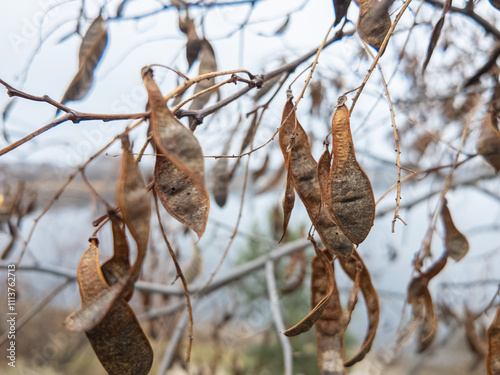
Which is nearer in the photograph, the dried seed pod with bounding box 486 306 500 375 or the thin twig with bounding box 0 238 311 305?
the dried seed pod with bounding box 486 306 500 375

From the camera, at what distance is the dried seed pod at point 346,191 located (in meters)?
0.43

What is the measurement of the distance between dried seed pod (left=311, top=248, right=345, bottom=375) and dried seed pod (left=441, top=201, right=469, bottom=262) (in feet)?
0.71

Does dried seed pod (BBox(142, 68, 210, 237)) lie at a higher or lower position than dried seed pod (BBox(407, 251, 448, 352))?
higher

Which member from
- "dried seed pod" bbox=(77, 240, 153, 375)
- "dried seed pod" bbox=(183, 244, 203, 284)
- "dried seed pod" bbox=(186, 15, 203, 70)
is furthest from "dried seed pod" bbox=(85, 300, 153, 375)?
"dried seed pod" bbox=(183, 244, 203, 284)

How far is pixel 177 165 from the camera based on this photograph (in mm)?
368

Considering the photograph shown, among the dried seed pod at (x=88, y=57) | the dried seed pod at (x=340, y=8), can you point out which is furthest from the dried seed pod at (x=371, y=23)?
the dried seed pod at (x=88, y=57)

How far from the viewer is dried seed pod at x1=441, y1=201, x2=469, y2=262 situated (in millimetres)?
688

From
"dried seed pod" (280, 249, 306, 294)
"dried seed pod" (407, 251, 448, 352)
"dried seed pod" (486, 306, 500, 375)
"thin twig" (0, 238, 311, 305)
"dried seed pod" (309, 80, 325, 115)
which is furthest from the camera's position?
"dried seed pod" (280, 249, 306, 294)

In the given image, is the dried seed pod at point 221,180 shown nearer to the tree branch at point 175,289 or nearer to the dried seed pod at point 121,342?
the tree branch at point 175,289

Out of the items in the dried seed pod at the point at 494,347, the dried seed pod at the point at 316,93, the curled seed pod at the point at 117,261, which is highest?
the dried seed pod at the point at 316,93

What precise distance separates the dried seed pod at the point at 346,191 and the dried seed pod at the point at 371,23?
12 centimetres

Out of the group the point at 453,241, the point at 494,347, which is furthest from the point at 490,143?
the point at 494,347

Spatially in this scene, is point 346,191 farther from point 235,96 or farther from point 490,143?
point 490,143

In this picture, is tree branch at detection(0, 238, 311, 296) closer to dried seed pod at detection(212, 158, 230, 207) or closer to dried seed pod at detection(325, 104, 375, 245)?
dried seed pod at detection(212, 158, 230, 207)
